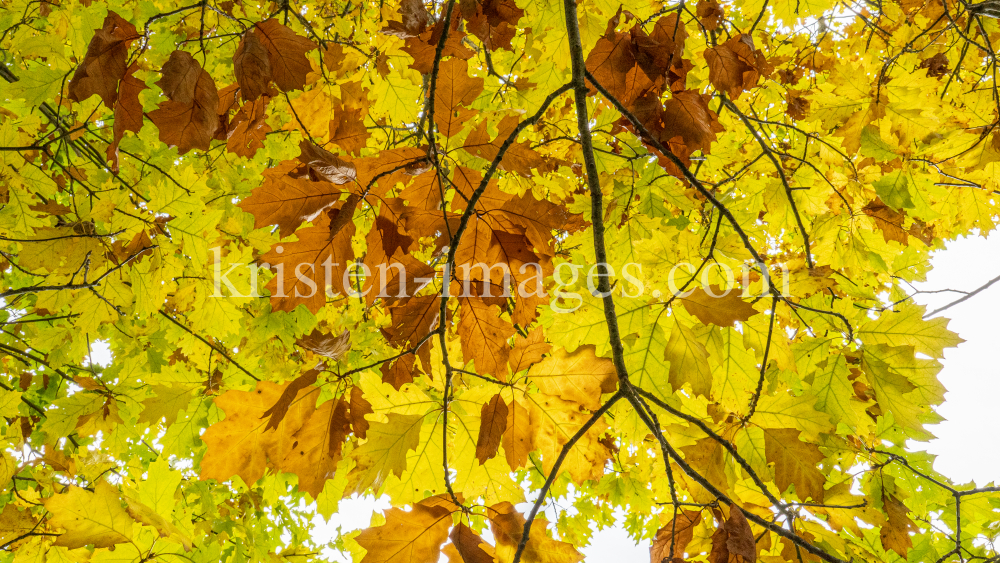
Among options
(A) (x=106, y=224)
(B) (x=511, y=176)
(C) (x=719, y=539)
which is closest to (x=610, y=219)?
(B) (x=511, y=176)

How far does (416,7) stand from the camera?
1.43m

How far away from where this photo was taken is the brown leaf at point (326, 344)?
1.09 meters

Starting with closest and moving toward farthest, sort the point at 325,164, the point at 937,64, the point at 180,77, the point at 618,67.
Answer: the point at 325,164 < the point at 180,77 < the point at 618,67 < the point at 937,64

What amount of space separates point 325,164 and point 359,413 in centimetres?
56

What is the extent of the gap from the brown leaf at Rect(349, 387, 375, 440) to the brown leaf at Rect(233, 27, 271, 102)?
66cm

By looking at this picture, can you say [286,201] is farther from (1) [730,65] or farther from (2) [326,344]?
(1) [730,65]

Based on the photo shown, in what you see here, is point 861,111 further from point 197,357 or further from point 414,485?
point 197,357

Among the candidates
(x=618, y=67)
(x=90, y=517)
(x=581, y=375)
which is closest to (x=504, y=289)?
(x=581, y=375)

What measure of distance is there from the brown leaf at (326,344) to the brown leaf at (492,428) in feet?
1.20

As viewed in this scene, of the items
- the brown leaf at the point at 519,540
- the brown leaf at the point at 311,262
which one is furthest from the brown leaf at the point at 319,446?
the brown leaf at the point at 519,540

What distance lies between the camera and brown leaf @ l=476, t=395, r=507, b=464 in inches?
39.9

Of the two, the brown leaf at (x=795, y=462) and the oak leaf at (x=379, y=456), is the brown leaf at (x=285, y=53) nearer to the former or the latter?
the oak leaf at (x=379, y=456)

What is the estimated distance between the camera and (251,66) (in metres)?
0.99

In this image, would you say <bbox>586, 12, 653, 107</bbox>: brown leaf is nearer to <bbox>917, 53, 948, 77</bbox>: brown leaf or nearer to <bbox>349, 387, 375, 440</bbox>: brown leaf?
<bbox>349, 387, 375, 440</bbox>: brown leaf
